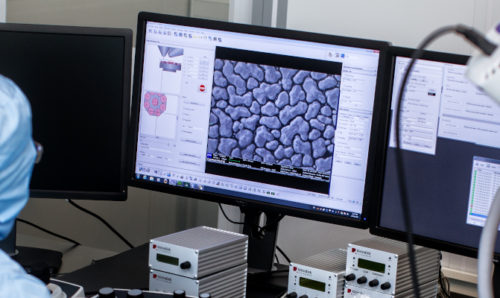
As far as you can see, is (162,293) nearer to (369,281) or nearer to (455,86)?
(369,281)

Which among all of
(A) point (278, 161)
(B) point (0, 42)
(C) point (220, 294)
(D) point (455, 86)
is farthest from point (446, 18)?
(B) point (0, 42)

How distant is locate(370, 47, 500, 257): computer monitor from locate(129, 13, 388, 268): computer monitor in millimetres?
72

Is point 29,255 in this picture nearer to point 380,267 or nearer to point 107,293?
point 107,293

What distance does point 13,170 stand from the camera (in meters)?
0.85

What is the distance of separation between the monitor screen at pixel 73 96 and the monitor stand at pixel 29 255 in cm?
15

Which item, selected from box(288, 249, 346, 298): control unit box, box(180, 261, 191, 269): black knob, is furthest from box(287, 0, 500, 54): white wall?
box(180, 261, 191, 269): black knob

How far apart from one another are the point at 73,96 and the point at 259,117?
0.38 m

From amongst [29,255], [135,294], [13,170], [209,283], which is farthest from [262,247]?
[13,170]

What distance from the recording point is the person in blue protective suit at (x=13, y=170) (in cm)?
82

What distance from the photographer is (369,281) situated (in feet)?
4.32

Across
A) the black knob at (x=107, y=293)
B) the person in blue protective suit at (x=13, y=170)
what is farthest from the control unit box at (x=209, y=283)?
the person in blue protective suit at (x=13, y=170)

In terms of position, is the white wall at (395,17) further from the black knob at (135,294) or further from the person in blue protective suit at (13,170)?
the person in blue protective suit at (13,170)

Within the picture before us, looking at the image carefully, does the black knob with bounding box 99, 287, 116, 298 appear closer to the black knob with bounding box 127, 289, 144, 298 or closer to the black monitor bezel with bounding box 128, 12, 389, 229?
the black knob with bounding box 127, 289, 144, 298

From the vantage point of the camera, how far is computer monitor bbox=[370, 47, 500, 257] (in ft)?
4.25
